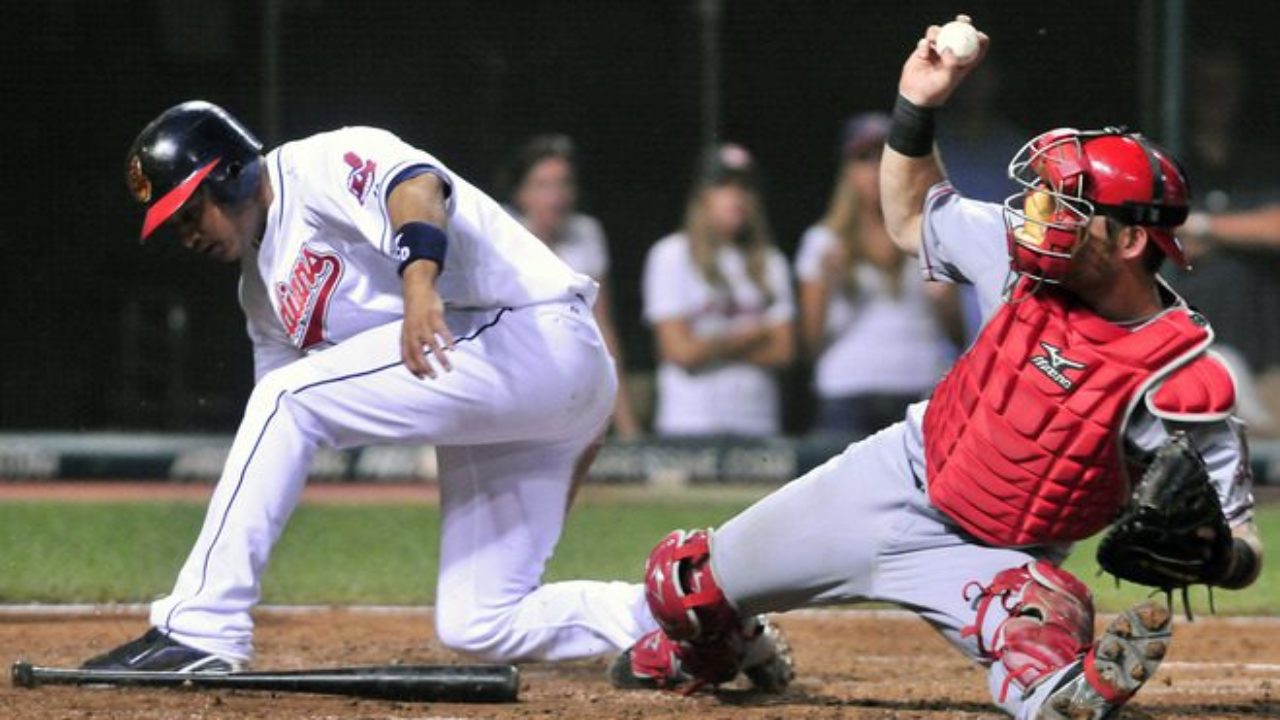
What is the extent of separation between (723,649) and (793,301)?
6570 millimetres

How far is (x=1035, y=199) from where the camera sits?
4.30 meters

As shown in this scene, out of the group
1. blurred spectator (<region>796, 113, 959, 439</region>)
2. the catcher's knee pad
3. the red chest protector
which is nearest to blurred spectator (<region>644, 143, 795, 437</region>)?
blurred spectator (<region>796, 113, 959, 439</region>)

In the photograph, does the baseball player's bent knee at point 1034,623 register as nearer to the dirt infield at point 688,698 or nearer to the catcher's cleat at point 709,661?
the dirt infield at point 688,698

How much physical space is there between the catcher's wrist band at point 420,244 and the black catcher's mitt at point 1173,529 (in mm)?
1572

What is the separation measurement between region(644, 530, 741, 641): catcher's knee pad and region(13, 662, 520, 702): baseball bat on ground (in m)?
0.37

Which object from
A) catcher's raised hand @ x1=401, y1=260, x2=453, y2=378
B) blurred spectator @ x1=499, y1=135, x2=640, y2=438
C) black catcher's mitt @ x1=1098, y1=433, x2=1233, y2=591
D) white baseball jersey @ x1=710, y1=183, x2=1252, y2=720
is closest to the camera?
black catcher's mitt @ x1=1098, y1=433, x2=1233, y2=591

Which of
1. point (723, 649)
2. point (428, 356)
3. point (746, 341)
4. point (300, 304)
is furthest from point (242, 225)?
point (746, 341)

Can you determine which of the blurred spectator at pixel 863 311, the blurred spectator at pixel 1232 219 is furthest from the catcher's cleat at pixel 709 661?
the blurred spectator at pixel 1232 219

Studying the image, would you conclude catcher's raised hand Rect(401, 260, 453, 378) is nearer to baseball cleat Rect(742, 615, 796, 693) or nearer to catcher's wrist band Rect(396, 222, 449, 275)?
catcher's wrist band Rect(396, 222, 449, 275)

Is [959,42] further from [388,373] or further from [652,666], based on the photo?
[652,666]

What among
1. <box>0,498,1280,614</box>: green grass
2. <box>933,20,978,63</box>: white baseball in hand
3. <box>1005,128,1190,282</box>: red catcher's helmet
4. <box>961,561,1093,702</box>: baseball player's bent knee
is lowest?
<box>0,498,1280,614</box>: green grass

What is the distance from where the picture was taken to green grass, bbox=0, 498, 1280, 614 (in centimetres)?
734

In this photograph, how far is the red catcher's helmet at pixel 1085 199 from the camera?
422 centimetres

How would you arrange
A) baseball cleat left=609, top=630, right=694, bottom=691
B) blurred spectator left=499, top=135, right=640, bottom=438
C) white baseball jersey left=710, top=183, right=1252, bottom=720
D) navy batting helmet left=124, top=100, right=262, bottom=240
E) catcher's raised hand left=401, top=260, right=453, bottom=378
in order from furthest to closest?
1. blurred spectator left=499, top=135, right=640, bottom=438
2. baseball cleat left=609, top=630, right=694, bottom=691
3. navy batting helmet left=124, top=100, right=262, bottom=240
4. catcher's raised hand left=401, top=260, right=453, bottom=378
5. white baseball jersey left=710, top=183, right=1252, bottom=720
